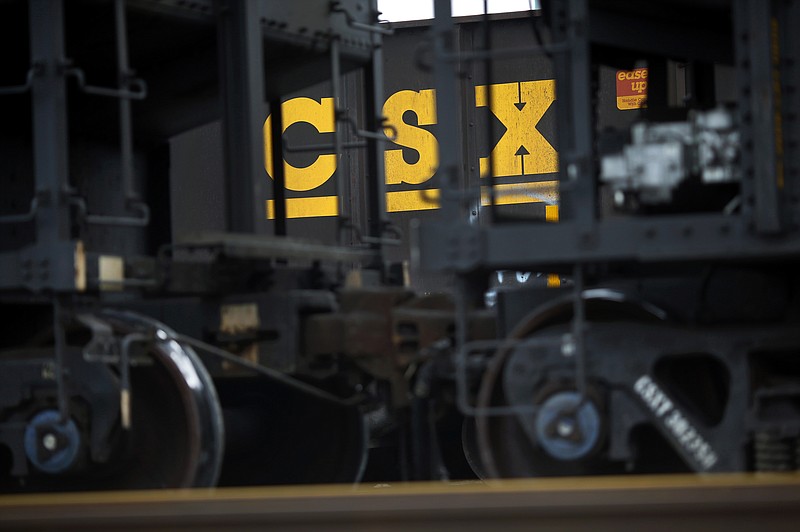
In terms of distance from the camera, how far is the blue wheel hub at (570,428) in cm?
489

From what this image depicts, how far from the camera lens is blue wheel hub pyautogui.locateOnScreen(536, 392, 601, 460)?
4887 millimetres

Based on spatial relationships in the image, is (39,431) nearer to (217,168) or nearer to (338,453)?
(338,453)

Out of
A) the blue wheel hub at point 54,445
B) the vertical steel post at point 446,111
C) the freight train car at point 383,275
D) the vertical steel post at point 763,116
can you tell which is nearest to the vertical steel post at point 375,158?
the freight train car at point 383,275

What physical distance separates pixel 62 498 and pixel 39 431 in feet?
6.22

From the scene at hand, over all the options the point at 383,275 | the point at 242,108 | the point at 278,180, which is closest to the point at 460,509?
the point at 242,108

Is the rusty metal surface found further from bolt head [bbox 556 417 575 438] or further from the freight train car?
the freight train car

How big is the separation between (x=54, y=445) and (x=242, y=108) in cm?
215

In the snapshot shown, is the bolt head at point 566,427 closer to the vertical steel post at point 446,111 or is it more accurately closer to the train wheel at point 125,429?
the vertical steel post at point 446,111

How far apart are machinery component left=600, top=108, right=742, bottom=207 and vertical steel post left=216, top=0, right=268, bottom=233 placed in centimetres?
236

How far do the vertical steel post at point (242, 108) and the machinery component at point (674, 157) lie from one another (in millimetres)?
2361

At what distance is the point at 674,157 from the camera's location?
15.9ft

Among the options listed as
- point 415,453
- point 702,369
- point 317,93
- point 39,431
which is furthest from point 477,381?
point 317,93

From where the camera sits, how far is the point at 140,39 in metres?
6.77

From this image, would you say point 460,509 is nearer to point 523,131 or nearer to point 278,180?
point 278,180
